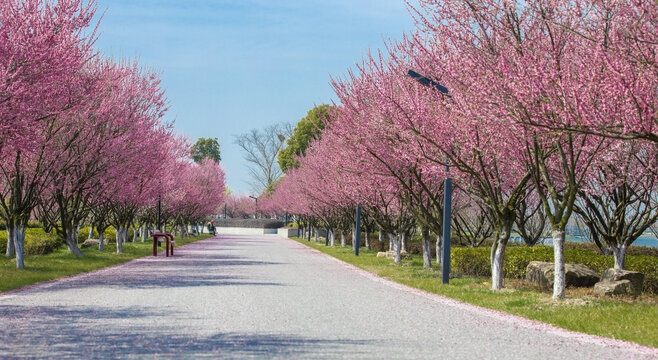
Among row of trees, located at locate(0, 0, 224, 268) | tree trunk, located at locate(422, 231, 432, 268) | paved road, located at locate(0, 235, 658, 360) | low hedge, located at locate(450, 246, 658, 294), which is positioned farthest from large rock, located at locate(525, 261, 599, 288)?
row of trees, located at locate(0, 0, 224, 268)

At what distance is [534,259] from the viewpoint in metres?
19.9

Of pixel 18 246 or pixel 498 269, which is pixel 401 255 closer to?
pixel 498 269

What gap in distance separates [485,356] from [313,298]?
21.4 feet

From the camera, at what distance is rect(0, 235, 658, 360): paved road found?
25.3 ft

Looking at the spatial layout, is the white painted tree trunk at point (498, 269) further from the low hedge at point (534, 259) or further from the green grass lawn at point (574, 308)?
the low hedge at point (534, 259)

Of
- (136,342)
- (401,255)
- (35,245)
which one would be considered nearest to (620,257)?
(136,342)

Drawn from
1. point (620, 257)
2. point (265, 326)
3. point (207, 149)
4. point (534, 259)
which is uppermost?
point (207, 149)

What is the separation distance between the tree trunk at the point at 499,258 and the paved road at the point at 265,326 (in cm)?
225

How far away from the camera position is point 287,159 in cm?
8531

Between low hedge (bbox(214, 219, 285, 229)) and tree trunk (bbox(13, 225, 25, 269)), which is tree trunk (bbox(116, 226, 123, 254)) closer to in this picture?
tree trunk (bbox(13, 225, 25, 269))

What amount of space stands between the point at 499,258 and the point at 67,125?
644 inches

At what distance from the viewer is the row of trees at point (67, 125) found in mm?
15410

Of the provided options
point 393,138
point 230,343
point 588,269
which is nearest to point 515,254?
point 588,269

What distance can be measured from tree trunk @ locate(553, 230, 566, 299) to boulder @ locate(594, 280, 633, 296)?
1683 mm
